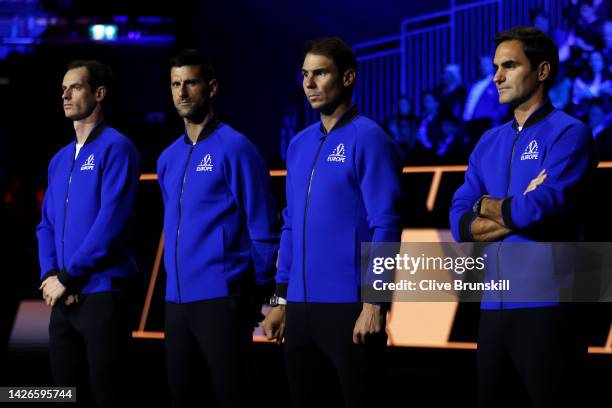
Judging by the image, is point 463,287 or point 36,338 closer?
point 463,287

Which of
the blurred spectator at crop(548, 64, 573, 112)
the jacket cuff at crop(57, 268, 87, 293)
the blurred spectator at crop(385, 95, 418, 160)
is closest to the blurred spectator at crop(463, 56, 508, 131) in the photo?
the blurred spectator at crop(548, 64, 573, 112)

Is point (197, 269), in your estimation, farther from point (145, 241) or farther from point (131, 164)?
point (145, 241)

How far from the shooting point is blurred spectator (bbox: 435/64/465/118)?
8891mm

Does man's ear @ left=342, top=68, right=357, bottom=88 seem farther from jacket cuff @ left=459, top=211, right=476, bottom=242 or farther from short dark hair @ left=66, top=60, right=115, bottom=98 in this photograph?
short dark hair @ left=66, top=60, right=115, bottom=98

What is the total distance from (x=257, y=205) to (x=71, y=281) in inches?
33.0

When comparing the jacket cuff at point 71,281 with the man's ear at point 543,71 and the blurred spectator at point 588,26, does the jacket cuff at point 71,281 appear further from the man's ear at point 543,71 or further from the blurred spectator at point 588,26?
the blurred spectator at point 588,26

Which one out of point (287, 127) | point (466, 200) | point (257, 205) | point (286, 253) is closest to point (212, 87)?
point (257, 205)

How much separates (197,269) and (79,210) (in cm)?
66

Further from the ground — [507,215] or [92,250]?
[507,215]

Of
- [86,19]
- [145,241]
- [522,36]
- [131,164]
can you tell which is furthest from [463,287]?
[86,19]

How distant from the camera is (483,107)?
8.67 m

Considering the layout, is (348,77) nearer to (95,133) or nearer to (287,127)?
(95,133)

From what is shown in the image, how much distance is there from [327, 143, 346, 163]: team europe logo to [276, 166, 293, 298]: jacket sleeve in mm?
221

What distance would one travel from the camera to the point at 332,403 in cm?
335
